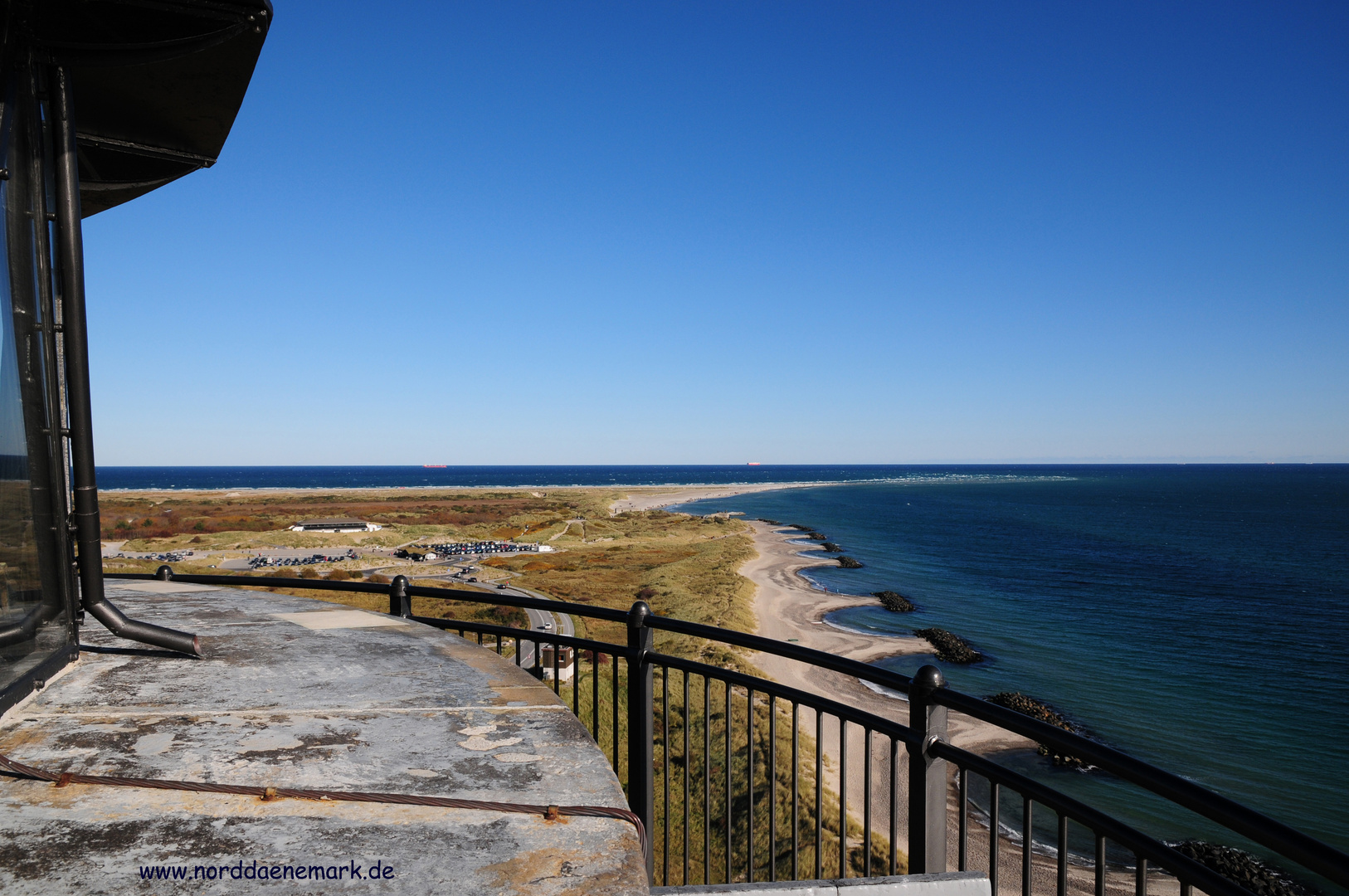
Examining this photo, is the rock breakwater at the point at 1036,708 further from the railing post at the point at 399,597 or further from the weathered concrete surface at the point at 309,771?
the weathered concrete surface at the point at 309,771

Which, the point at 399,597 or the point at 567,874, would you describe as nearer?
the point at 567,874

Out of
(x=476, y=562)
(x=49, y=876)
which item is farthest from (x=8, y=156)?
(x=476, y=562)

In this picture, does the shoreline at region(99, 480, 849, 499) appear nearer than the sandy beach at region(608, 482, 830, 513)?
No

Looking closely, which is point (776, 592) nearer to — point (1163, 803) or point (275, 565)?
point (1163, 803)

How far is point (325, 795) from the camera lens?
2564 mm

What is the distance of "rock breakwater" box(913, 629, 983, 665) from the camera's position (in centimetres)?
2711

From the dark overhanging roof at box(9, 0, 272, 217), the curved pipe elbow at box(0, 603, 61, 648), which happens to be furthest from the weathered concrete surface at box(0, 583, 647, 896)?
the dark overhanging roof at box(9, 0, 272, 217)

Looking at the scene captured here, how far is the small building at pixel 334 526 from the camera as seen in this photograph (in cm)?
6782

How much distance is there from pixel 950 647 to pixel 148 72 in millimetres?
28520

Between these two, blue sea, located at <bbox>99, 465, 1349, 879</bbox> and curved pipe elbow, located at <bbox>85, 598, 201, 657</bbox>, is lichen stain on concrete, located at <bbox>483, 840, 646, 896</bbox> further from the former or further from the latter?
blue sea, located at <bbox>99, 465, 1349, 879</bbox>

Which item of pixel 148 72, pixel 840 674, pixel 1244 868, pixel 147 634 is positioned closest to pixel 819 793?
pixel 147 634

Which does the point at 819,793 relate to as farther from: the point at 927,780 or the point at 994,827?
the point at 994,827

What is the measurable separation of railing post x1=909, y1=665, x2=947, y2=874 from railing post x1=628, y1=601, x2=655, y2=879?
55.2 inches

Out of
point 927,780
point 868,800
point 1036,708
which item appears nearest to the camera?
point 927,780
